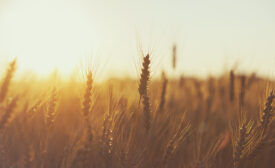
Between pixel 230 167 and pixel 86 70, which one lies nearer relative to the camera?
pixel 86 70

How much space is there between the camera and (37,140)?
172cm

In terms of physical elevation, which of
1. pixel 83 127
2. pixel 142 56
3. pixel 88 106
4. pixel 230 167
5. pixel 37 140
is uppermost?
pixel 142 56

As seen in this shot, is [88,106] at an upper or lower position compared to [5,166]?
upper

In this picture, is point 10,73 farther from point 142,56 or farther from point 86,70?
point 142,56

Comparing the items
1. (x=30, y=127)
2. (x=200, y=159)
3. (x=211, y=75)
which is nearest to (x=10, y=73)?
(x=30, y=127)

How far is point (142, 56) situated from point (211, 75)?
8.48 feet

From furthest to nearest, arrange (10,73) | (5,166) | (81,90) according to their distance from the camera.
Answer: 1. (10,73)
2. (81,90)
3. (5,166)

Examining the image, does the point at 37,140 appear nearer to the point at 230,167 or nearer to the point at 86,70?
the point at 86,70

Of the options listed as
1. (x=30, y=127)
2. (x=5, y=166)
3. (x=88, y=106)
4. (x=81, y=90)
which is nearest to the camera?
(x=5, y=166)

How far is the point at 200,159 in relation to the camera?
4.75 ft

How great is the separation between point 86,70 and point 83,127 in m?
0.40

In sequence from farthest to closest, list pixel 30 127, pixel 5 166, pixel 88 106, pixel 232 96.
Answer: pixel 232 96 → pixel 30 127 → pixel 88 106 → pixel 5 166

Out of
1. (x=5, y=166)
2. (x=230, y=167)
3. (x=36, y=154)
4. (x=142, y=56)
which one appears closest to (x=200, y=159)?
(x=230, y=167)

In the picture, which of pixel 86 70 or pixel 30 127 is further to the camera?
pixel 30 127
